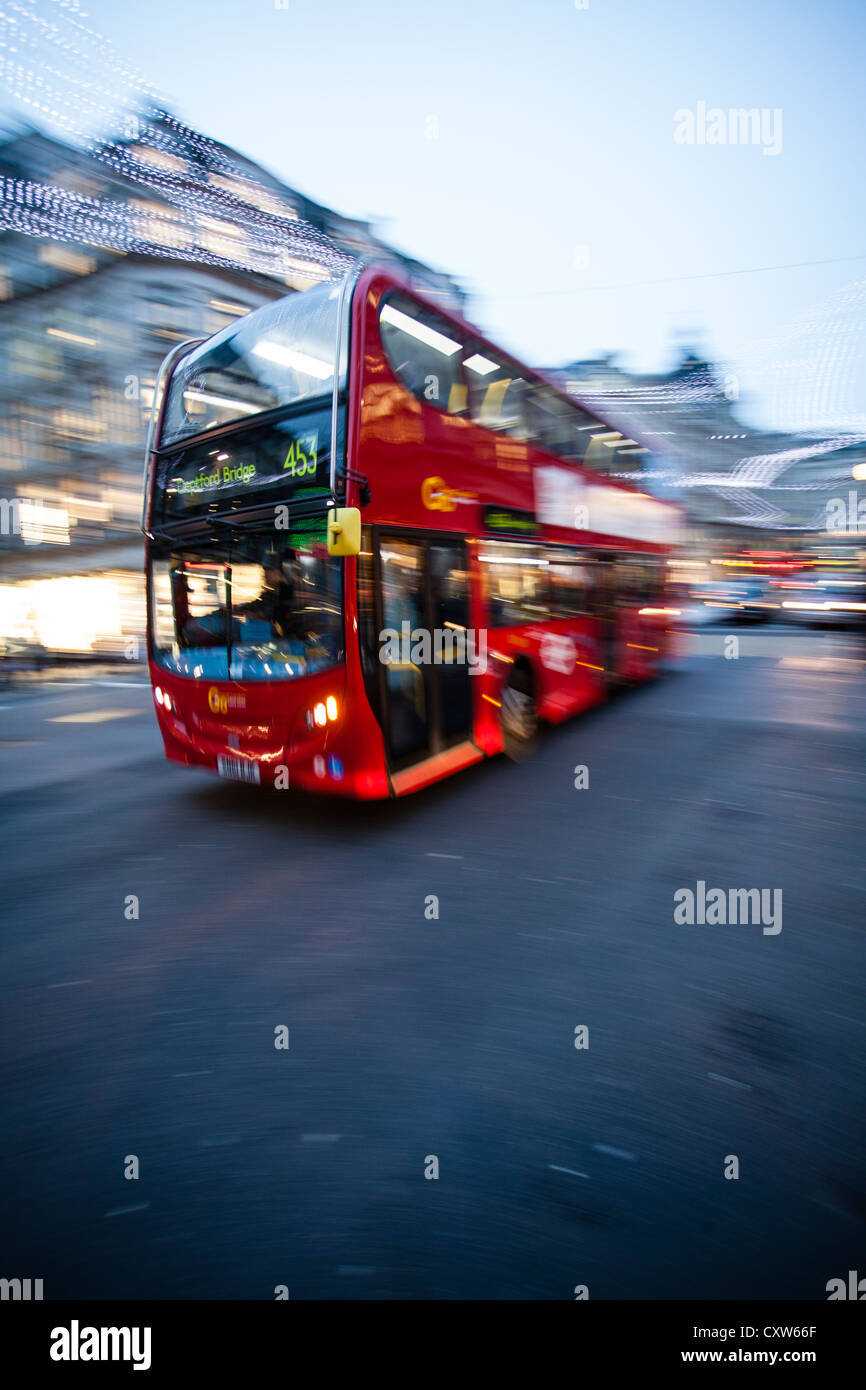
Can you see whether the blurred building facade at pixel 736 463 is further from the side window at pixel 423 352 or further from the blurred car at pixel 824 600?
the side window at pixel 423 352

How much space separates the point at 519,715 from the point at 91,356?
85.7 feet

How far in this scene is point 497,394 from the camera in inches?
253

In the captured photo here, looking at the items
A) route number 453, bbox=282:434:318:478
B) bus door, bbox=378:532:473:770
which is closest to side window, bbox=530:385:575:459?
bus door, bbox=378:532:473:770

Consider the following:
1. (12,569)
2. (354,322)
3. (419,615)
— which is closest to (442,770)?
(419,615)

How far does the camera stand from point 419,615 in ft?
17.7

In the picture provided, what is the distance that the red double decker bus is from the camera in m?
4.64

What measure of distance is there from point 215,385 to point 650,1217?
5.44 m

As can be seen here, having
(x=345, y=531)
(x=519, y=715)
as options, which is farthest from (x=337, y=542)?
(x=519, y=715)

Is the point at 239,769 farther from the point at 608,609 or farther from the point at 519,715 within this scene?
the point at 608,609

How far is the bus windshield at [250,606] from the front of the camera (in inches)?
183

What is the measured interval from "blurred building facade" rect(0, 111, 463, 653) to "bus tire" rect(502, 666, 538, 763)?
2075 cm

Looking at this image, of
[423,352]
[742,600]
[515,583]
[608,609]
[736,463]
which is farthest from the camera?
[736,463]

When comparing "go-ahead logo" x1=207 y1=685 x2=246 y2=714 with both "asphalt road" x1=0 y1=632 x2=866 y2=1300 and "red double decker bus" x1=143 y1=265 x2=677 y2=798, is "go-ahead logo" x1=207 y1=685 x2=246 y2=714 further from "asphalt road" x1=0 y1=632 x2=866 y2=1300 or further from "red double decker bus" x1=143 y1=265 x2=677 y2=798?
"asphalt road" x1=0 y1=632 x2=866 y2=1300
